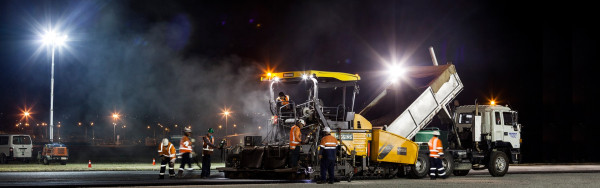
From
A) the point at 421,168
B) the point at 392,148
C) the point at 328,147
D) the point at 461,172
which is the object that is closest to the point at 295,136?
the point at 328,147

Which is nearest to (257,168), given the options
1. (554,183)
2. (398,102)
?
(398,102)

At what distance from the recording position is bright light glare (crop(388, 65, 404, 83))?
902 inches

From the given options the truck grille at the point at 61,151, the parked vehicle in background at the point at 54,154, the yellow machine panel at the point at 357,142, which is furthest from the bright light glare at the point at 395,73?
the truck grille at the point at 61,151

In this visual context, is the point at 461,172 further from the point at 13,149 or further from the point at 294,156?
the point at 13,149

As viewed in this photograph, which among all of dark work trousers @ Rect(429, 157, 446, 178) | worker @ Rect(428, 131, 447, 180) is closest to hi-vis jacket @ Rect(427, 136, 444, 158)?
worker @ Rect(428, 131, 447, 180)

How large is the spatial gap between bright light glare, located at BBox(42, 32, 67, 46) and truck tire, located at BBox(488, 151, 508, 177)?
25.0 meters

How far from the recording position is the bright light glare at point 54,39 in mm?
37844

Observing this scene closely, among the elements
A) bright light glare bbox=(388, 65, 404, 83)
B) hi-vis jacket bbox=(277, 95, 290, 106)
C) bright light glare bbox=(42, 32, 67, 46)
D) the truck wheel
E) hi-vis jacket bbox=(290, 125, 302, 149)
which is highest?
bright light glare bbox=(42, 32, 67, 46)

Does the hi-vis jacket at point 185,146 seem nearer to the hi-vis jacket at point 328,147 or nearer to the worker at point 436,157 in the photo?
the hi-vis jacket at point 328,147

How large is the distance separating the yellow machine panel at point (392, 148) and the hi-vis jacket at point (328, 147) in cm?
218

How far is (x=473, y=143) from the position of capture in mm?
23906

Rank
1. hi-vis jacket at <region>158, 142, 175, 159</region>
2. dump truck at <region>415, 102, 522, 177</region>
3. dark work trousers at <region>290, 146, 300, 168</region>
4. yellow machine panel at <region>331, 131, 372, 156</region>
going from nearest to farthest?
dark work trousers at <region>290, 146, 300, 168</region>, yellow machine panel at <region>331, 131, 372, 156</region>, hi-vis jacket at <region>158, 142, 175, 159</region>, dump truck at <region>415, 102, 522, 177</region>

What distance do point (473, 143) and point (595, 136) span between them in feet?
89.1

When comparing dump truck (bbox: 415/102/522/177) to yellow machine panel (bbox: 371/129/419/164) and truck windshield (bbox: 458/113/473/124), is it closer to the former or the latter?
truck windshield (bbox: 458/113/473/124)
